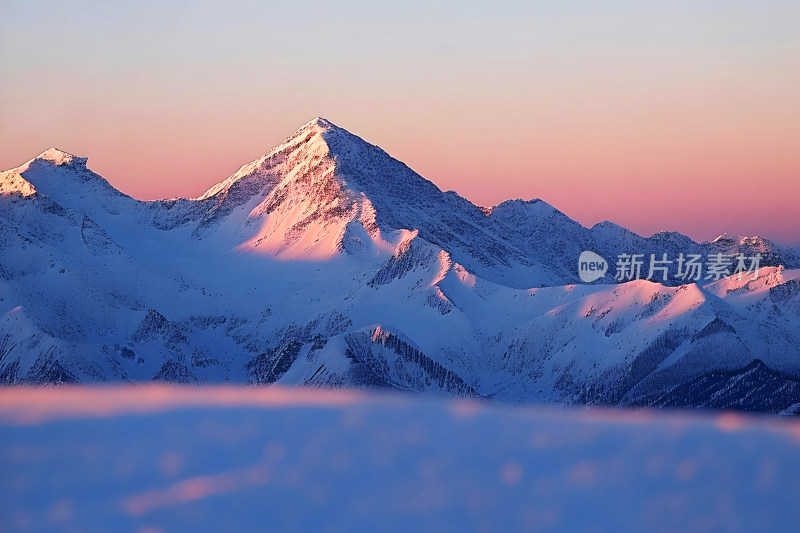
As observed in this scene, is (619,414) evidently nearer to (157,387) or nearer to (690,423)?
(690,423)

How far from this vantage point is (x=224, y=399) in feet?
84.8

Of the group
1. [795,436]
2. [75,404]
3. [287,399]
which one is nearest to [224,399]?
[287,399]

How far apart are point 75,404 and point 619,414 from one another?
10661 mm

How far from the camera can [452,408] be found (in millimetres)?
25391

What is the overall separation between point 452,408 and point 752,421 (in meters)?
5.80

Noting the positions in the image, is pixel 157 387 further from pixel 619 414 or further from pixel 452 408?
pixel 619 414

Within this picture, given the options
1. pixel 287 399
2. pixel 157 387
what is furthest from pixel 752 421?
pixel 157 387

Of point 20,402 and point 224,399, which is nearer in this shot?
point 20,402

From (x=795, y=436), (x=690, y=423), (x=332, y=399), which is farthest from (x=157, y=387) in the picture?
(x=795, y=436)

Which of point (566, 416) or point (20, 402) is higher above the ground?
point (566, 416)

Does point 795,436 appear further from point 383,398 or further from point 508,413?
point 383,398

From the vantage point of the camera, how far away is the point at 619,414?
82.5 feet

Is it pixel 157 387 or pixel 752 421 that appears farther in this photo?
pixel 157 387

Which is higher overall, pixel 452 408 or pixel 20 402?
pixel 452 408
